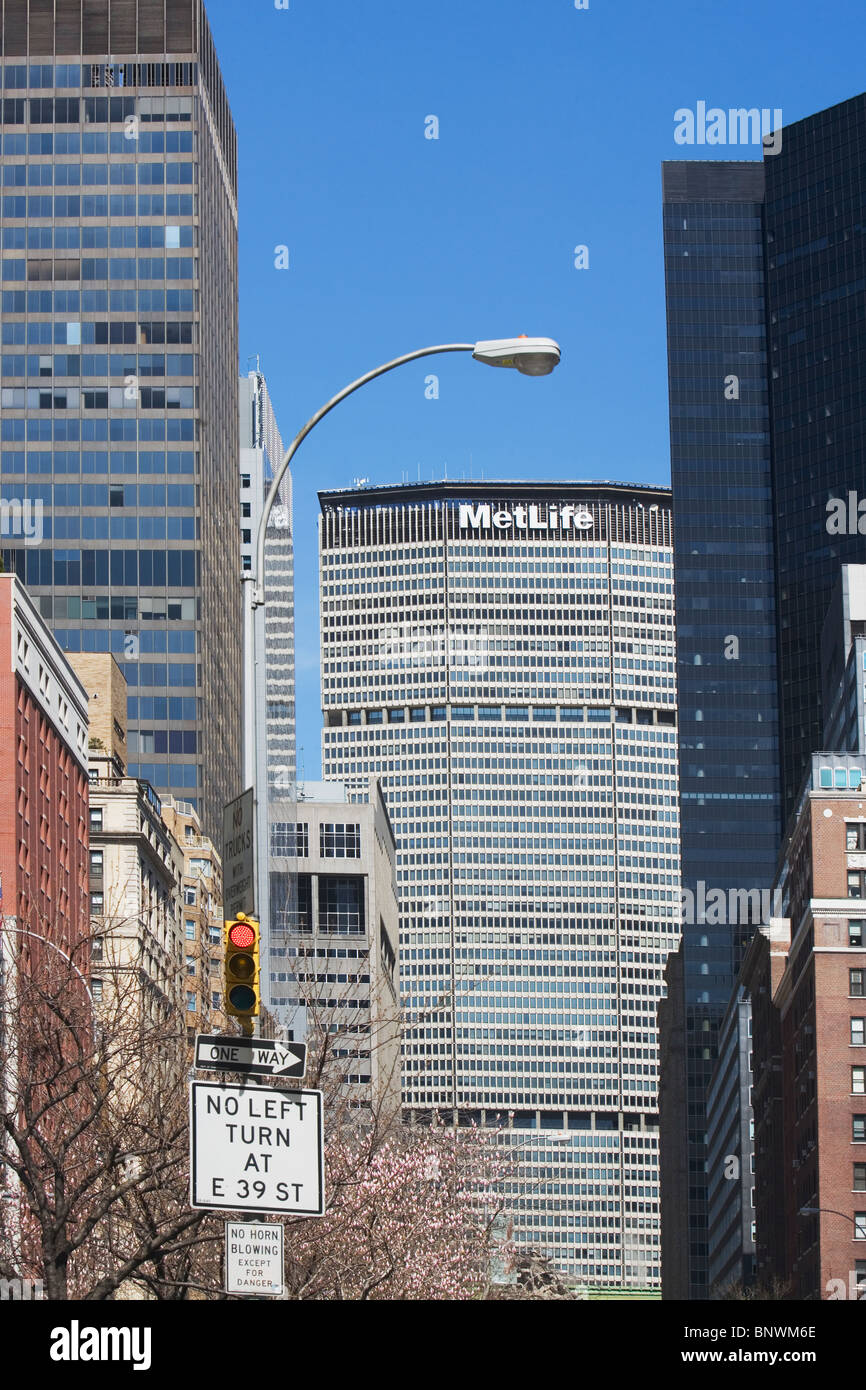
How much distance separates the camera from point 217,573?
163 m

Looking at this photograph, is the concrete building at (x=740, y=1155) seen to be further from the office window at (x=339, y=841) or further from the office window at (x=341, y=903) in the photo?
the office window at (x=339, y=841)

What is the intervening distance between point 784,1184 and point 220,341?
73.2 metres

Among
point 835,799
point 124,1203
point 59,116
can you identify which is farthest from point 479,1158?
point 59,116

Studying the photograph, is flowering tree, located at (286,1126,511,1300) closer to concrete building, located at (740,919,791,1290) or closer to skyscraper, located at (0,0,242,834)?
concrete building, located at (740,919,791,1290)

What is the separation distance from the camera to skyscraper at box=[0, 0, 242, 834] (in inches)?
6004

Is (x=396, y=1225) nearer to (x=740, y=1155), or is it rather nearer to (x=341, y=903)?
(x=740, y=1155)

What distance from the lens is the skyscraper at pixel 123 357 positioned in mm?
152500

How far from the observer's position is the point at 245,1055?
2066 cm

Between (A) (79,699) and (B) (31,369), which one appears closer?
(A) (79,699)

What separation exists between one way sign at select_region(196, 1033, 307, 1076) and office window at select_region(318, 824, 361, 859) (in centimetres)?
17190
